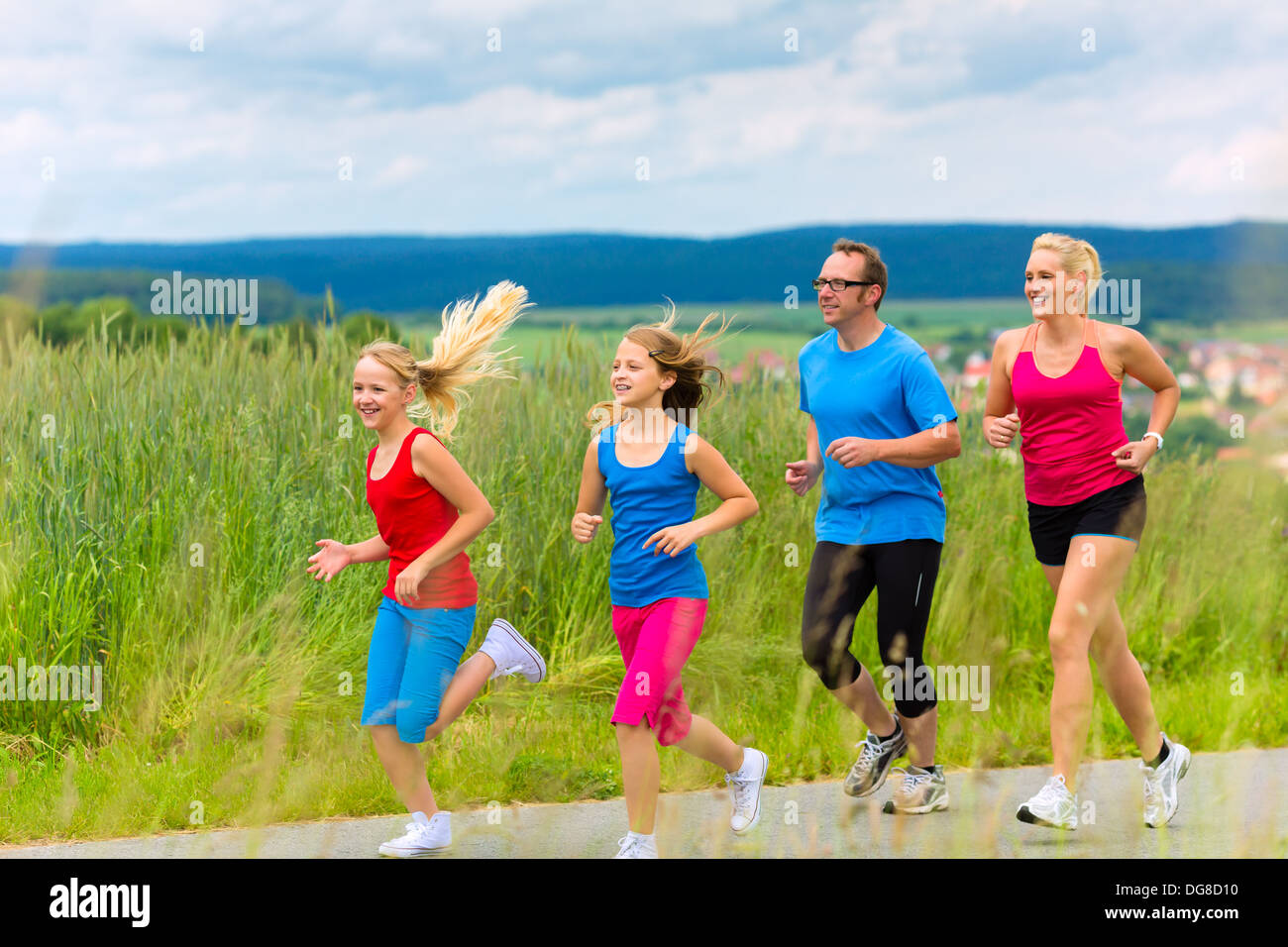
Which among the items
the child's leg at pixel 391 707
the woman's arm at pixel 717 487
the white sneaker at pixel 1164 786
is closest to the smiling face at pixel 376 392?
the child's leg at pixel 391 707

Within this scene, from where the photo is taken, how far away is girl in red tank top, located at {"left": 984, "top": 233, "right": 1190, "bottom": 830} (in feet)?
16.1

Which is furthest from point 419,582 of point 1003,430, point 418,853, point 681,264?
point 681,264

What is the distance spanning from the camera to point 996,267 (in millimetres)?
50969

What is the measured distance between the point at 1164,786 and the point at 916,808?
36.7 inches

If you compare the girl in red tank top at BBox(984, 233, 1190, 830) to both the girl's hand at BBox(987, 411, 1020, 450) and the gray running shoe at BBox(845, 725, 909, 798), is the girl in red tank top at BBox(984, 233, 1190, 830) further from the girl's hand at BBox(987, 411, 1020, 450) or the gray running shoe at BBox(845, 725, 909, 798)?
the gray running shoe at BBox(845, 725, 909, 798)

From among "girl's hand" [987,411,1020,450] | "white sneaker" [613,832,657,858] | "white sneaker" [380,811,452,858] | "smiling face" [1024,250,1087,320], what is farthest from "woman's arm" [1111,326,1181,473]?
"white sneaker" [380,811,452,858]

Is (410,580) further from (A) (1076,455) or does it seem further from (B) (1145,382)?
(B) (1145,382)

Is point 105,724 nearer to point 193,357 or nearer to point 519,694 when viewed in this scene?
point 519,694

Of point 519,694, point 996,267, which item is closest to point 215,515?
point 519,694

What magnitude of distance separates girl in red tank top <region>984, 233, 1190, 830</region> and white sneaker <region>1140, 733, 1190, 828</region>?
0.44m

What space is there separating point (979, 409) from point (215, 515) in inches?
212

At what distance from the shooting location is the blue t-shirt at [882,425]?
16.7 ft

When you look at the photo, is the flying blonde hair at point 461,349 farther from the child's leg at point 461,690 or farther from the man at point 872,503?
the man at point 872,503

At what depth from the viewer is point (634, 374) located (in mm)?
4723
